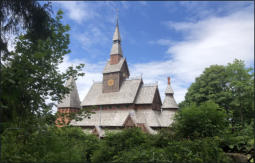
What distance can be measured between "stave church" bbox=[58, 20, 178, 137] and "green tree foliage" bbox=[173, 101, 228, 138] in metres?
20.0

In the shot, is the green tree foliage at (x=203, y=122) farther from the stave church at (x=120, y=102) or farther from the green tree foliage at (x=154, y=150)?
the stave church at (x=120, y=102)

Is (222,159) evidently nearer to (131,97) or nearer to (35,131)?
(35,131)

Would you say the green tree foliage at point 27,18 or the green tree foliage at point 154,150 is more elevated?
the green tree foliage at point 27,18

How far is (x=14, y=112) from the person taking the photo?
550 centimetres

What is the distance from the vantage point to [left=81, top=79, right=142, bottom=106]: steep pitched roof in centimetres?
3417

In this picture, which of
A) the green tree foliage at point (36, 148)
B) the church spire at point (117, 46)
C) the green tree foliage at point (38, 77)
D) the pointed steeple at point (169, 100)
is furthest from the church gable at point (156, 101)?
the green tree foliage at point (36, 148)

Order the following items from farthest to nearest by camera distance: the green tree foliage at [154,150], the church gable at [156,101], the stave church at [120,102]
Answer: the church gable at [156,101], the stave church at [120,102], the green tree foliage at [154,150]

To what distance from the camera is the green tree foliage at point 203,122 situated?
9.23 metres

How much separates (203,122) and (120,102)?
25.2 metres

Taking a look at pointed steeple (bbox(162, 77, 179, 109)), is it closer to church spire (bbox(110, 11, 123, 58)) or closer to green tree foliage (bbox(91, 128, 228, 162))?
church spire (bbox(110, 11, 123, 58))

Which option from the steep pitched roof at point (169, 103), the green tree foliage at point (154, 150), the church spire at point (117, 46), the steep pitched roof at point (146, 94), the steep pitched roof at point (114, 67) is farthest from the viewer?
the church spire at point (117, 46)

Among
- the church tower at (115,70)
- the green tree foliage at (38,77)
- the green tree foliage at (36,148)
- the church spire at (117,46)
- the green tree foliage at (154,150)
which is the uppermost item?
the church spire at (117,46)

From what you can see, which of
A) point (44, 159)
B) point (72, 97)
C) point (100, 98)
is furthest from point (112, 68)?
point (44, 159)

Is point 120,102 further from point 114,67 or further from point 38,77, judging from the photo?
point 38,77
